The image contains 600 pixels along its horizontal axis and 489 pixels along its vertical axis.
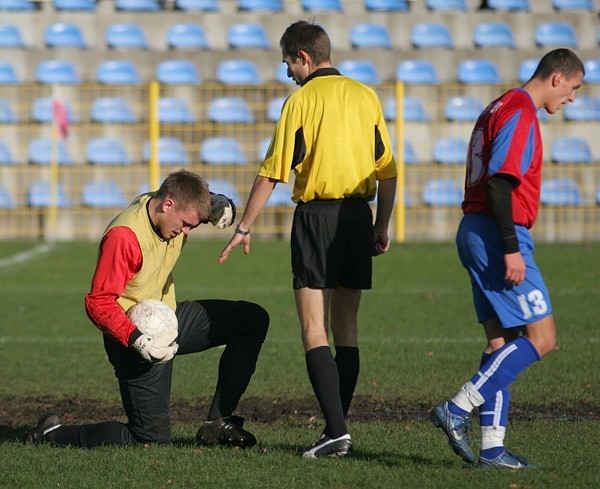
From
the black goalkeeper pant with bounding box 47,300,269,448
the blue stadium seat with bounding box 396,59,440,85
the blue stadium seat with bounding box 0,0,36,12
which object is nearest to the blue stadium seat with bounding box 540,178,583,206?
the blue stadium seat with bounding box 396,59,440,85

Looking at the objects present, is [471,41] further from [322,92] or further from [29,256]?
[322,92]

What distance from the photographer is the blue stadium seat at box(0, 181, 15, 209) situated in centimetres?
1892

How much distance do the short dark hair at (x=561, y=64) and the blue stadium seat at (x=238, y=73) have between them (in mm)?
15025

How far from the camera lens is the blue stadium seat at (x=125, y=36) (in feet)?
68.4

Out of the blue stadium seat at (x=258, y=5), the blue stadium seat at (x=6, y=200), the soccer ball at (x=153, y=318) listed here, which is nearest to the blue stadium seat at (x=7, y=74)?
the blue stadium seat at (x=6, y=200)

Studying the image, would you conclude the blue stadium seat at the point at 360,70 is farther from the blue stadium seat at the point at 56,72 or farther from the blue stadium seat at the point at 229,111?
the blue stadium seat at the point at 56,72

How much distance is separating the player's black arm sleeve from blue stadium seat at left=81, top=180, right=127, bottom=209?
46.5ft

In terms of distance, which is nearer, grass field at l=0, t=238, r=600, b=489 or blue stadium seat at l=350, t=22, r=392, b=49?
grass field at l=0, t=238, r=600, b=489

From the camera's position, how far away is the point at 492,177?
5.25 metres

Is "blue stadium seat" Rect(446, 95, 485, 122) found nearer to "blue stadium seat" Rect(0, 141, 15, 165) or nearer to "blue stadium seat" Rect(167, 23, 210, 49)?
"blue stadium seat" Rect(167, 23, 210, 49)

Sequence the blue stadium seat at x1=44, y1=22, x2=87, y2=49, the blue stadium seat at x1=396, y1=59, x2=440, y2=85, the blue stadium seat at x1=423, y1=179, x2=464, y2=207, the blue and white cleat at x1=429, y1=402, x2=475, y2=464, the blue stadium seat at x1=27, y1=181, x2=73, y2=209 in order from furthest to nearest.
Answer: the blue stadium seat at x1=44, y1=22, x2=87, y2=49, the blue stadium seat at x1=396, y1=59, x2=440, y2=85, the blue stadium seat at x1=27, y1=181, x2=73, y2=209, the blue stadium seat at x1=423, y1=179, x2=464, y2=207, the blue and white cleat at x1=429, y1=402, x2=475, y2=464

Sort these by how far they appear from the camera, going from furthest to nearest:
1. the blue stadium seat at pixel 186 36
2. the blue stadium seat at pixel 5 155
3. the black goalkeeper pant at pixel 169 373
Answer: the blue stadium seat at pixel 186 36 → the blue stadium seat at pixel 5 155 → the black goalkeeper pant at pixel 169 373

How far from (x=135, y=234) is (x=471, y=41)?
16594 millimetres

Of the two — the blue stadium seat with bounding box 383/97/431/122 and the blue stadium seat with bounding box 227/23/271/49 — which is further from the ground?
the blue stadium seat with bounding box 227/23/271/49
